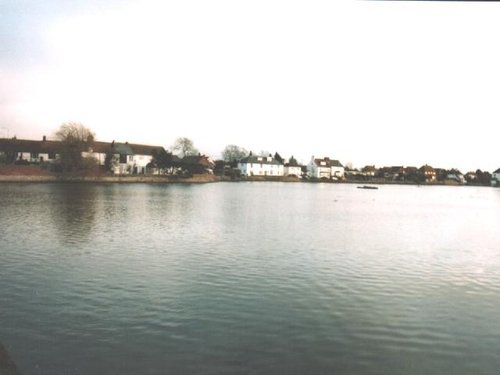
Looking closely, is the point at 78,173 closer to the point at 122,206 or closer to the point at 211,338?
the point at 122,206

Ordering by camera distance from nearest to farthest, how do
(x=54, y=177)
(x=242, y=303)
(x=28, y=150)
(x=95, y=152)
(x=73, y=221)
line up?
1. (x=242, y=303)
2. (x=73, y=221)
3. (x=54, y=177)
4. (x=28, y=150)
5. (x=95, y=152)

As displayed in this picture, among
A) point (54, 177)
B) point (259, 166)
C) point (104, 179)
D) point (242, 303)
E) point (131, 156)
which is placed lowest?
point (242, 303)

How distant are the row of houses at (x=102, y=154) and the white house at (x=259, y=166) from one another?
48.3m

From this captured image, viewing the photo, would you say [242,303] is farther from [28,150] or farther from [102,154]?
[102,154]

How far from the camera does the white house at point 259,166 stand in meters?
191

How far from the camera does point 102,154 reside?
128000mm

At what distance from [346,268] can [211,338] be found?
10722 millimetres

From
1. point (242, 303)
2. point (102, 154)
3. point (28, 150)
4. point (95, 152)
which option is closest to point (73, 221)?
point (242, 303)

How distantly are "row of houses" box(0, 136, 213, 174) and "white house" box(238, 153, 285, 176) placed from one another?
1902 inches

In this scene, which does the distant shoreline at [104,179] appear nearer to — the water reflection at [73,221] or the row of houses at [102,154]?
the row of houses at [102,154]

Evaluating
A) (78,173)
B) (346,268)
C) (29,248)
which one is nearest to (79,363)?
(346,268)

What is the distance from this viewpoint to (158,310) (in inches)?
545

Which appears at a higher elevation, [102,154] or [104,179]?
[102,154]

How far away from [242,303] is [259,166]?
178 metres
